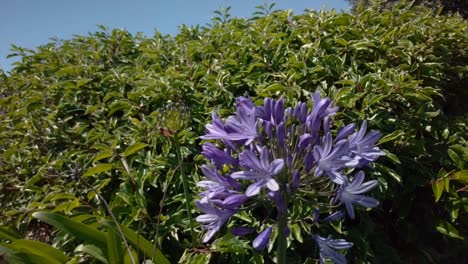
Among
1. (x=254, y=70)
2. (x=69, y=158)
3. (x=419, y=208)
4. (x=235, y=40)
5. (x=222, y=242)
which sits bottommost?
(x=419, y=208)

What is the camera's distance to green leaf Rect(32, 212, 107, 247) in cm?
179

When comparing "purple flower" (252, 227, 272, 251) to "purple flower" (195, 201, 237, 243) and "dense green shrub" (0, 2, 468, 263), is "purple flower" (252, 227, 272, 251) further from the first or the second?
"dense green shrub" (0, 2, 468, 263)

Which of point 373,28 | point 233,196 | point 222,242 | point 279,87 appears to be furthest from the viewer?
point 373,28

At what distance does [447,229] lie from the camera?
2.24m

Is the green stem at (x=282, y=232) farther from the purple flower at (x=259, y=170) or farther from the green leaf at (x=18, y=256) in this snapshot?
the green leaf at (x=18, y=256)

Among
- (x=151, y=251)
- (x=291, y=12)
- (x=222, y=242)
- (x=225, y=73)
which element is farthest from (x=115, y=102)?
(x=291, y=12)

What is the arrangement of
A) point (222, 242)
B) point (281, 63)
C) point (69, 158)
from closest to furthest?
point (222, 242)
point (69, 158)
point (281, 63)

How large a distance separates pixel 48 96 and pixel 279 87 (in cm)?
162

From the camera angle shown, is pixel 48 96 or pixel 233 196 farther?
pixel 48 96

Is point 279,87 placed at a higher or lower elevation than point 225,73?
lower

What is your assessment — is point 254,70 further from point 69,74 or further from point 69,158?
point 69,74

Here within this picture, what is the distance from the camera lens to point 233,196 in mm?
1326

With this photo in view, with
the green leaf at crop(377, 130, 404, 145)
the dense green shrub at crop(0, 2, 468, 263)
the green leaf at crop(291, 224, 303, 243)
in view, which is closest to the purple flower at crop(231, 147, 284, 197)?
the dense green shrub at crop(0, 2, 468, 263)

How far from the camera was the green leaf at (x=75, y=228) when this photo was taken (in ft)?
5.88
